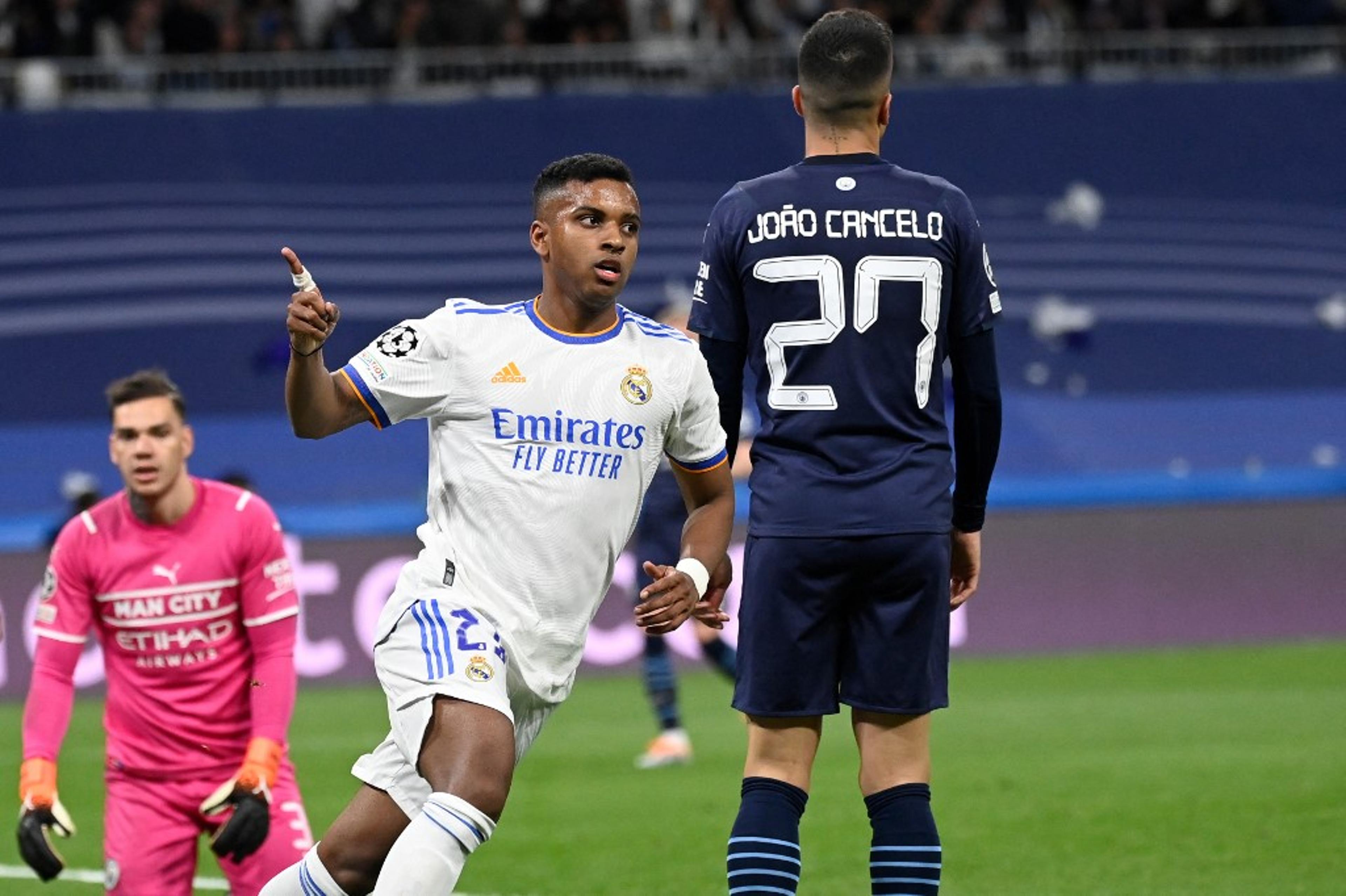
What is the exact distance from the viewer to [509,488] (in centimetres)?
496

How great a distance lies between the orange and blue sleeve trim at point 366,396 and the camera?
16.1 ft

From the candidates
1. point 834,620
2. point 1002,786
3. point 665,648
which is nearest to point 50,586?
point 834,620

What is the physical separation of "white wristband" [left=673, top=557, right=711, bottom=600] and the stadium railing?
13.9 m

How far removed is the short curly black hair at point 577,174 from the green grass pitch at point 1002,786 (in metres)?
2.96

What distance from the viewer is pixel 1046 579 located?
15141mm

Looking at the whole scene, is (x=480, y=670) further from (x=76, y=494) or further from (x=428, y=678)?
(x=76, y=494)

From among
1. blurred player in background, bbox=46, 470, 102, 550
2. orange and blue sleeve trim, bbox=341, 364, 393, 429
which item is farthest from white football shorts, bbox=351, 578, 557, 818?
blurred player in background, bbox=46, 470, 102, 550

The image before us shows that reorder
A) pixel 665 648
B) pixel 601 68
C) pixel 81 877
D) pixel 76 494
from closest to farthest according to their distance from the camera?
pixel 81 877
pixel 665 648
pixel 76 494
pixel 601 68

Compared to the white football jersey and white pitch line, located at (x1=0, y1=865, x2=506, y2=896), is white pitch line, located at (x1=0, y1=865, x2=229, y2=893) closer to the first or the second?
white pitch line, located at (x1=0, y1=865, x2=506, y2=896)

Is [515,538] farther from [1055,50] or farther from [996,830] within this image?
[1055,50]

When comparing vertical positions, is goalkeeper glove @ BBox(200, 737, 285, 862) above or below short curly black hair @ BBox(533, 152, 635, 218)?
below

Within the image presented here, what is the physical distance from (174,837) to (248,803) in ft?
1.67

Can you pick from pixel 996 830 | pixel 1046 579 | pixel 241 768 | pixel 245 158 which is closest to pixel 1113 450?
pixel 1046 579

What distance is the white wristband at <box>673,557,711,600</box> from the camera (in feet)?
16.8
